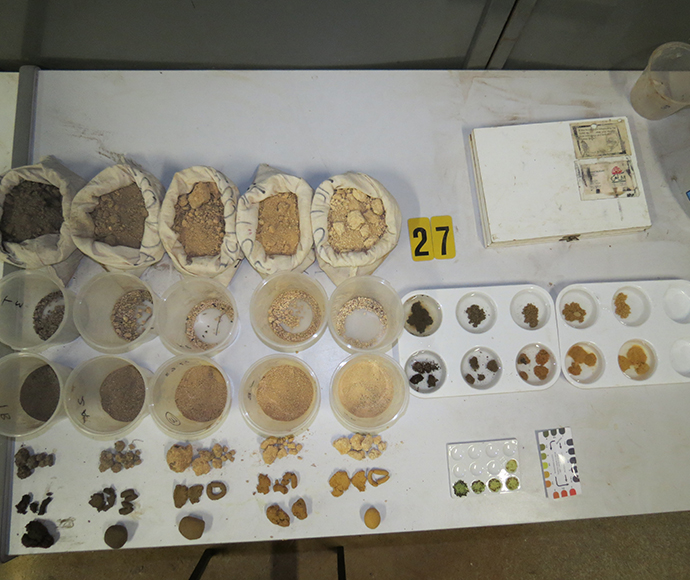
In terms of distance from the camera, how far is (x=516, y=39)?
1605mm

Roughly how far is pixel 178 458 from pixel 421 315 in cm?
105

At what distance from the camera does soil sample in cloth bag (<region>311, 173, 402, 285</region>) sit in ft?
4.58

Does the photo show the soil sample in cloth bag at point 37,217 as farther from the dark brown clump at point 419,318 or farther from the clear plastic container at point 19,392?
the dark brown clump at point 419,318

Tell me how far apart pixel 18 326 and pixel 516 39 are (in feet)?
7.49

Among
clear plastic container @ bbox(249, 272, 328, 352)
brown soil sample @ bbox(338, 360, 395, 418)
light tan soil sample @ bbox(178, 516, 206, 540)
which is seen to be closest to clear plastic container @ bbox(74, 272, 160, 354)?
clear plastic container @ bbox(249, 272, 328, 352)

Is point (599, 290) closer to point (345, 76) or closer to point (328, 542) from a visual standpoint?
point (345, 76)

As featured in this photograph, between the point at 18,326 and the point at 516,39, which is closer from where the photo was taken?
the point at 18,326

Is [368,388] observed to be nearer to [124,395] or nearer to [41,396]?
[124,395]

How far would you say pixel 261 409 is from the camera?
144 centimetres

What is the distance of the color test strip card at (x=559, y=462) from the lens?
145 cm

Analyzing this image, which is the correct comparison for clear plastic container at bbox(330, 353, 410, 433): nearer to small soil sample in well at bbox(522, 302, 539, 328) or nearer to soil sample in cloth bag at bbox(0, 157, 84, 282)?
small soil sample in well at bbox(522, 302, 539, 328)

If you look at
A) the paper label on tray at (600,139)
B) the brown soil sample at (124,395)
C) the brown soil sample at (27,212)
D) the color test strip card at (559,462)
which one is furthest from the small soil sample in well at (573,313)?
the brown soil sample at (27,212)

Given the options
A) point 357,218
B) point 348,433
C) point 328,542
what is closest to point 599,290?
point 357,218

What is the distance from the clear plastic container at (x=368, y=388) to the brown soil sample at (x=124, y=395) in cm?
71
